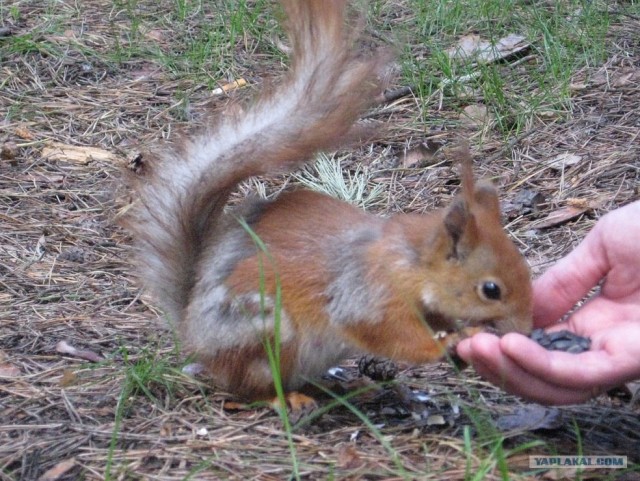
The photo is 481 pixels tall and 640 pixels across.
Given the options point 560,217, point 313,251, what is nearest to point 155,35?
point 560,217

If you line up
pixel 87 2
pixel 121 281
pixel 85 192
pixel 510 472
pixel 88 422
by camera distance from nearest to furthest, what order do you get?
pixel 510 472
pixel 88 422
pixel 121 281
pixel 85 192
pixel 87 2

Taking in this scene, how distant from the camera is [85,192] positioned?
13.2 ft

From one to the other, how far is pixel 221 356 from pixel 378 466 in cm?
57

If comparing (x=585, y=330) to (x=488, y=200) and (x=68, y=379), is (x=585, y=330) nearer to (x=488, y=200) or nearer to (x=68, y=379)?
(x=488, y=200)

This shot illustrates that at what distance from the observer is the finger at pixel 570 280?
99.7 inches

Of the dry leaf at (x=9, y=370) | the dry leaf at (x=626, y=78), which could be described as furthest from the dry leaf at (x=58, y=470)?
the dry leaf at (x=626, y=78)

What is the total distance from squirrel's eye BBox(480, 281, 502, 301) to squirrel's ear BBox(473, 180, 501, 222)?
190mm

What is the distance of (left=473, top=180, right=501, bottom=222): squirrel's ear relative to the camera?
2.43m

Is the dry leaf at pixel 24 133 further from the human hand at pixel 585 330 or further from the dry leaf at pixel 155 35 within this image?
the human hand at pixel 585 330

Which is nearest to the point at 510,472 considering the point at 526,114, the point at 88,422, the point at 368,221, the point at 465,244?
the point at 465,244

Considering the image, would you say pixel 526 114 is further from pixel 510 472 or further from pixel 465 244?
pixel 510 472

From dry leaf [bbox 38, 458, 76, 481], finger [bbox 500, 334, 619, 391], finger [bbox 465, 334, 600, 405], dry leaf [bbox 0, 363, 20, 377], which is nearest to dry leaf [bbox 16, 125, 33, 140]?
dry leaf [bbox 0, 363, 20, 377]

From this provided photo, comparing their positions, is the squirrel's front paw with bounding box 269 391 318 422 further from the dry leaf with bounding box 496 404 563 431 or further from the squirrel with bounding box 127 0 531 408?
the dry leaf with bounding box 496 404 563 431

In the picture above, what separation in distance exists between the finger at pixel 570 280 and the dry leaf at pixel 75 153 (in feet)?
7.46
